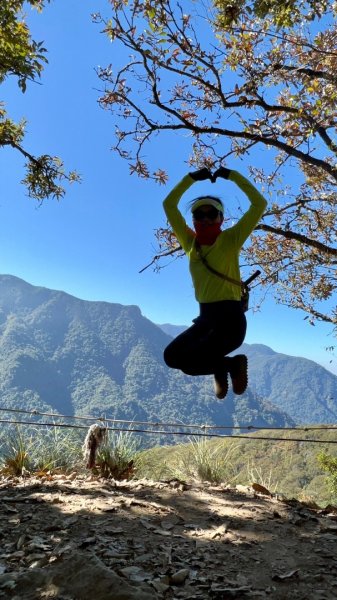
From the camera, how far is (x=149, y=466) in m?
7.10

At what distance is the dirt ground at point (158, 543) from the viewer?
243 cm

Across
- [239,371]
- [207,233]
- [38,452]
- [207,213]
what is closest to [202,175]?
[207,213]

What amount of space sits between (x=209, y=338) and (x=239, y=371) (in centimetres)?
54

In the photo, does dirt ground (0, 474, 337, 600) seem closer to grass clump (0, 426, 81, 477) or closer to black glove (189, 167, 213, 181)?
grass clump (0, 426, 81, 477)

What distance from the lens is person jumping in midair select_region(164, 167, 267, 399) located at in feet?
10.9

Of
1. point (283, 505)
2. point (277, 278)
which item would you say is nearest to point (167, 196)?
point (283, 505)

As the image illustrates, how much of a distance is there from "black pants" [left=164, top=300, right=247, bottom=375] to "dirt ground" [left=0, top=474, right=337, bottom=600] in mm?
1269

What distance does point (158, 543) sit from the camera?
3.28 m

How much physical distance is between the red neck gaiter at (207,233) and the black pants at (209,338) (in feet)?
1.58

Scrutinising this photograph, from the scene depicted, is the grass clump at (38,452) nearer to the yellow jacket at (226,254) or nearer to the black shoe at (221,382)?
the black shoe at (221,382)

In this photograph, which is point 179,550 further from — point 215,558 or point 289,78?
point 289,78

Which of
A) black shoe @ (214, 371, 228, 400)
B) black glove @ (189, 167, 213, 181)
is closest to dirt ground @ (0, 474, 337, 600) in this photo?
black shoe @ (214, 371, 228, 400)

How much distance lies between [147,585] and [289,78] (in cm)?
671

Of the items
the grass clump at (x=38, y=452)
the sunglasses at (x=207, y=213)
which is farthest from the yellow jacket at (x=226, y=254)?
the grass clump at (x=38, y=452)
